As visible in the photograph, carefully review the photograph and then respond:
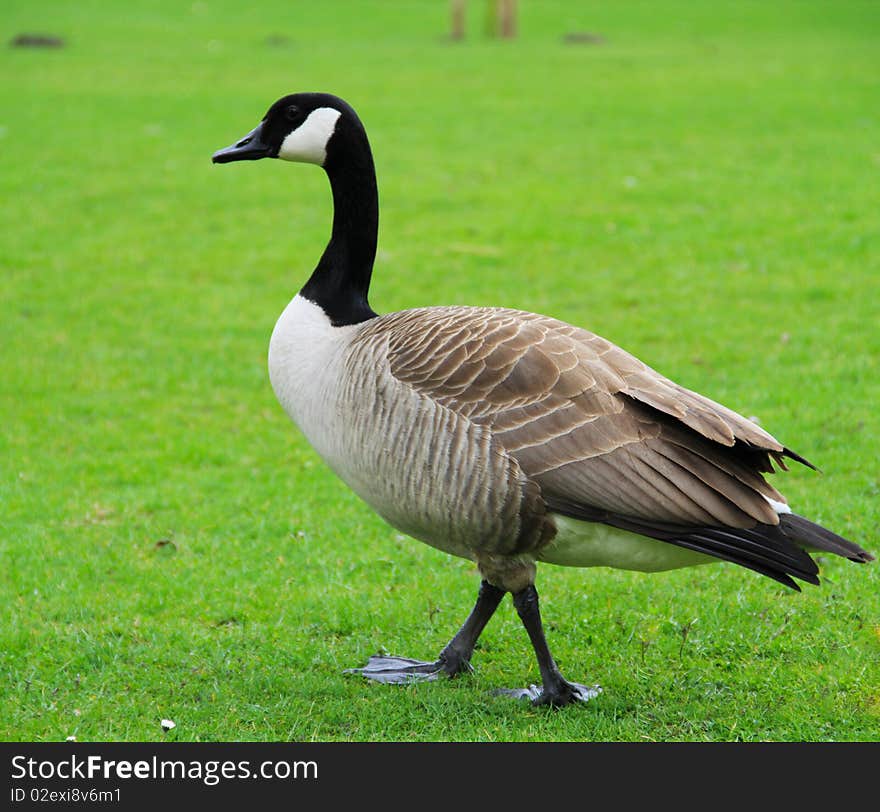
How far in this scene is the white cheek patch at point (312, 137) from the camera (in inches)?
203

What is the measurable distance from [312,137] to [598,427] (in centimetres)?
194

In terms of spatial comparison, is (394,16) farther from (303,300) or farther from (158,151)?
(303,300)

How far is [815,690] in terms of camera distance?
15.4ft

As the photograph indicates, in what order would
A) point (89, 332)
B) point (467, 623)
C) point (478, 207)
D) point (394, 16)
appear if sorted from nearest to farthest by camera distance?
point (467, 623), point (89, 332), point (478, 207), point (394, 16)

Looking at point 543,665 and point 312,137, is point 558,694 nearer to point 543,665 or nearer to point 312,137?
point 543,665

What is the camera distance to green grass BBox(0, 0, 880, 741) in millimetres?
4852

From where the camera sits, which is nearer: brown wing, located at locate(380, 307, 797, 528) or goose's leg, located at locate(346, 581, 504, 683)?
brown wing, located at locate(380, 307, 797, 528)

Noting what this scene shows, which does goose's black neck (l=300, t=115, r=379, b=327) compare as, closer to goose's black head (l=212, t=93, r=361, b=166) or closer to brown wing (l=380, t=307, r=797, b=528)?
goose's black head (l=212, t=93, r=361, b=166)

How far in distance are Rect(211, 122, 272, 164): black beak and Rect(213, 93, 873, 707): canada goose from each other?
3.30 ft

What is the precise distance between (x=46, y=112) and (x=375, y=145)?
5.57m

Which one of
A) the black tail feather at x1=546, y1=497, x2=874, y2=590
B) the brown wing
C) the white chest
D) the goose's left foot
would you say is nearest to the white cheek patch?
the white chest

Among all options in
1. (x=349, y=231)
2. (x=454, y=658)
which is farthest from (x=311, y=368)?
(x=454, y=658)

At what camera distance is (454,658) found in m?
4.98

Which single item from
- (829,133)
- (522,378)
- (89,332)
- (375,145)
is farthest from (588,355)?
(829,133)
